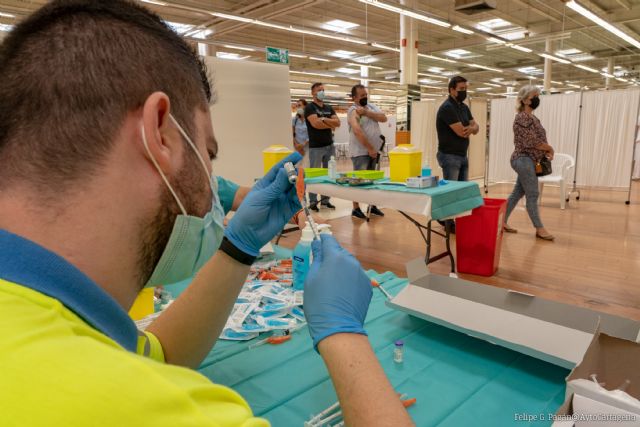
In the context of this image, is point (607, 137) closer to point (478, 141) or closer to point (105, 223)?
point (478, 141)

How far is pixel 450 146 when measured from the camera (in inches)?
152

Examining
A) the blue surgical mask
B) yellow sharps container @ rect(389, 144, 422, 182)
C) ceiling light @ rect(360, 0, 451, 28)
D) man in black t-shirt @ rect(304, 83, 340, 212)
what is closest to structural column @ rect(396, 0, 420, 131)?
ceiling light @ rect(360, 0, 451, 28)

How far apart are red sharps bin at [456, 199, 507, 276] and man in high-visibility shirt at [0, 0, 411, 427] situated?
2245mm

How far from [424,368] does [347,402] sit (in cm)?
38

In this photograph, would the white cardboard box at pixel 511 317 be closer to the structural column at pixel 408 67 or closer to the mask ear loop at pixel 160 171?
the mask ear loop at pixel 160 171

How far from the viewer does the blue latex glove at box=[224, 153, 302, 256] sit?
40.1 inches

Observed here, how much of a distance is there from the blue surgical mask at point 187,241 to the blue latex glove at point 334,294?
0.21 metres

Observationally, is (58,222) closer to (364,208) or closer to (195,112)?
(195,112)

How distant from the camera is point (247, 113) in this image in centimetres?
407

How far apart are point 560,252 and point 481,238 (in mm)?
1046

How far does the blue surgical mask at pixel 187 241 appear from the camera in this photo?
576 millimetres

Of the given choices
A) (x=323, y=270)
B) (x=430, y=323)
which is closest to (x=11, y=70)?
(x=323, y=270)

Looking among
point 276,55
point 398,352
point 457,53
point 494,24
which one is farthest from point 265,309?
point 457,53

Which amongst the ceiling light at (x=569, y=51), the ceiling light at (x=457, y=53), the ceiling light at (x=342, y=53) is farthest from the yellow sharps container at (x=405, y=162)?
the ceiling light at (x=569, y=51)
